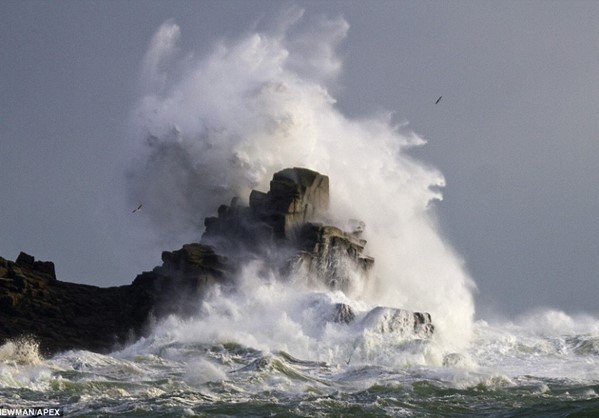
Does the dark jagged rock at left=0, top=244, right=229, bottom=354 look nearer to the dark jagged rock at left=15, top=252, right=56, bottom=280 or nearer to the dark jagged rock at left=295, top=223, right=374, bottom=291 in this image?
the dark jagged rock at left=15, top=252, right=56, bottom=280

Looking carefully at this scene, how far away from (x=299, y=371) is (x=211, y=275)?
1270cm

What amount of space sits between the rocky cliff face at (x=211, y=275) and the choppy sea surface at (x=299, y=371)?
1194 millimetres

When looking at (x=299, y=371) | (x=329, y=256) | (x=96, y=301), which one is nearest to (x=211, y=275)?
(x=96, y=301)

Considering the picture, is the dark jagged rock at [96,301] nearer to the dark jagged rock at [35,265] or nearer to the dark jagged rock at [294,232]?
the dark jagged rock at [35,265]

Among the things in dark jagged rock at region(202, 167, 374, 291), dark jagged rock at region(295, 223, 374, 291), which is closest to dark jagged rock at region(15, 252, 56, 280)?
dark jagged rock at region(202, 167, 374, 291)

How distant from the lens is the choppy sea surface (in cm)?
2359

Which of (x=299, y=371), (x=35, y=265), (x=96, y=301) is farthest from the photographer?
(x=35, y=265)

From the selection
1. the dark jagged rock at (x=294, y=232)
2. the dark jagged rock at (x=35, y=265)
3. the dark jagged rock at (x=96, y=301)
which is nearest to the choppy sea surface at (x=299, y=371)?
the dark jagged rock at (x=96, y=301)

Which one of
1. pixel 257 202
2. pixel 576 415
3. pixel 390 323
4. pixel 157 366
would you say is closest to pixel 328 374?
pixel 157 366

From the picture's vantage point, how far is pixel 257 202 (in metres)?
48.4

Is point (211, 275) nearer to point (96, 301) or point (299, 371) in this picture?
point (96, 301)

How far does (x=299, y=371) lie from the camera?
32.3 metres

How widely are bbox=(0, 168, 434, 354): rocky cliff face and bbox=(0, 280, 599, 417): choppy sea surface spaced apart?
119 centimetres

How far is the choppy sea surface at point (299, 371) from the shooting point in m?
23.6
